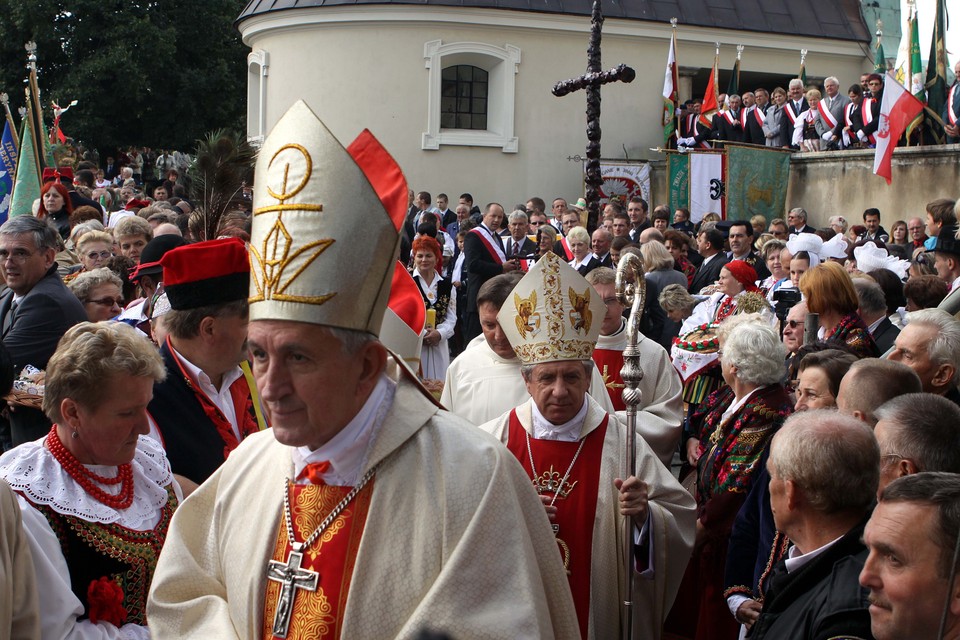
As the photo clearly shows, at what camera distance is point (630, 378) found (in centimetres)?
446

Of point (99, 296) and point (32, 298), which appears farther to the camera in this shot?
point (99, 296)

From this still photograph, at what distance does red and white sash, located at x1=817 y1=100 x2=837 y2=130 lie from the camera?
18.8 metres

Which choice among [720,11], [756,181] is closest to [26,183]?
[756,181]

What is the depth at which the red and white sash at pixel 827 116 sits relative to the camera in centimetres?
1883

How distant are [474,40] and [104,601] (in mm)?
21875

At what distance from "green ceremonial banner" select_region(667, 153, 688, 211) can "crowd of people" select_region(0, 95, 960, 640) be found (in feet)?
43.0

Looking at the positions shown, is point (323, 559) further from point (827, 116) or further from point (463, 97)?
point (463, 97)

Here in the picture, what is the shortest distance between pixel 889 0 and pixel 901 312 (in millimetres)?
24859

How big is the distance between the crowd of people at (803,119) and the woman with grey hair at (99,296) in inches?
531

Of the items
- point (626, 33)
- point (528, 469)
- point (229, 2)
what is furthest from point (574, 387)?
point (229, 2)

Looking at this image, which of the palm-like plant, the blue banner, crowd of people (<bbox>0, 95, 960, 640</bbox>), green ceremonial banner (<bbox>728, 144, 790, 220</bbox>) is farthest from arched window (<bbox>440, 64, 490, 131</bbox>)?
crowd of people (<bbox>0, 95, 960, 640</bbox>)

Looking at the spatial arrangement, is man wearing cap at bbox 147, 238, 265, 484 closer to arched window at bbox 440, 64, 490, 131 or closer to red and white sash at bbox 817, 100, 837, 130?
red and white sash at bbox 817, 100, 837, 130

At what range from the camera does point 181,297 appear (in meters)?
3.98

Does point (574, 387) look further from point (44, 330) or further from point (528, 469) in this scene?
point (44, 330)
